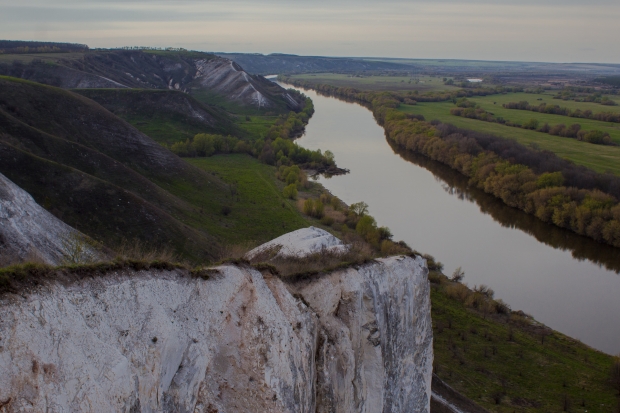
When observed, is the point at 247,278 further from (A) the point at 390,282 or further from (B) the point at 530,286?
(B) the point at 530,286

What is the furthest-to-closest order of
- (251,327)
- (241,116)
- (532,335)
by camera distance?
(241,116), (532,335), (251,327)

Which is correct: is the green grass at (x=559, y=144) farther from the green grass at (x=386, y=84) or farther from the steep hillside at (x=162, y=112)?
the green grass at (x=386, y=84)

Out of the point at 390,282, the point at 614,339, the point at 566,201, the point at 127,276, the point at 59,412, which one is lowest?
the point at 614,339

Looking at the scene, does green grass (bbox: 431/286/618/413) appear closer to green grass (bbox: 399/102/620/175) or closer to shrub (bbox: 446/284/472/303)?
shrub (bbox: 446/284/472/303)

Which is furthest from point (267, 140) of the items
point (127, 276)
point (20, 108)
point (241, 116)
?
point (127, 276)

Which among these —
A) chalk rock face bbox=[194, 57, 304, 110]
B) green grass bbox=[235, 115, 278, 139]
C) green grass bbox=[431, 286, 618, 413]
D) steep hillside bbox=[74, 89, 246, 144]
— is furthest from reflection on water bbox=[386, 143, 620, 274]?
chalk rock face bbox=[194, 57, 304, 110]

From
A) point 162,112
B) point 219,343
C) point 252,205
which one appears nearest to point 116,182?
point 252,205

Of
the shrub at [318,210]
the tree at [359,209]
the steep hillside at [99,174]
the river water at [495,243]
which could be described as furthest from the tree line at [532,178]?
the steep hillside at [99,174]
